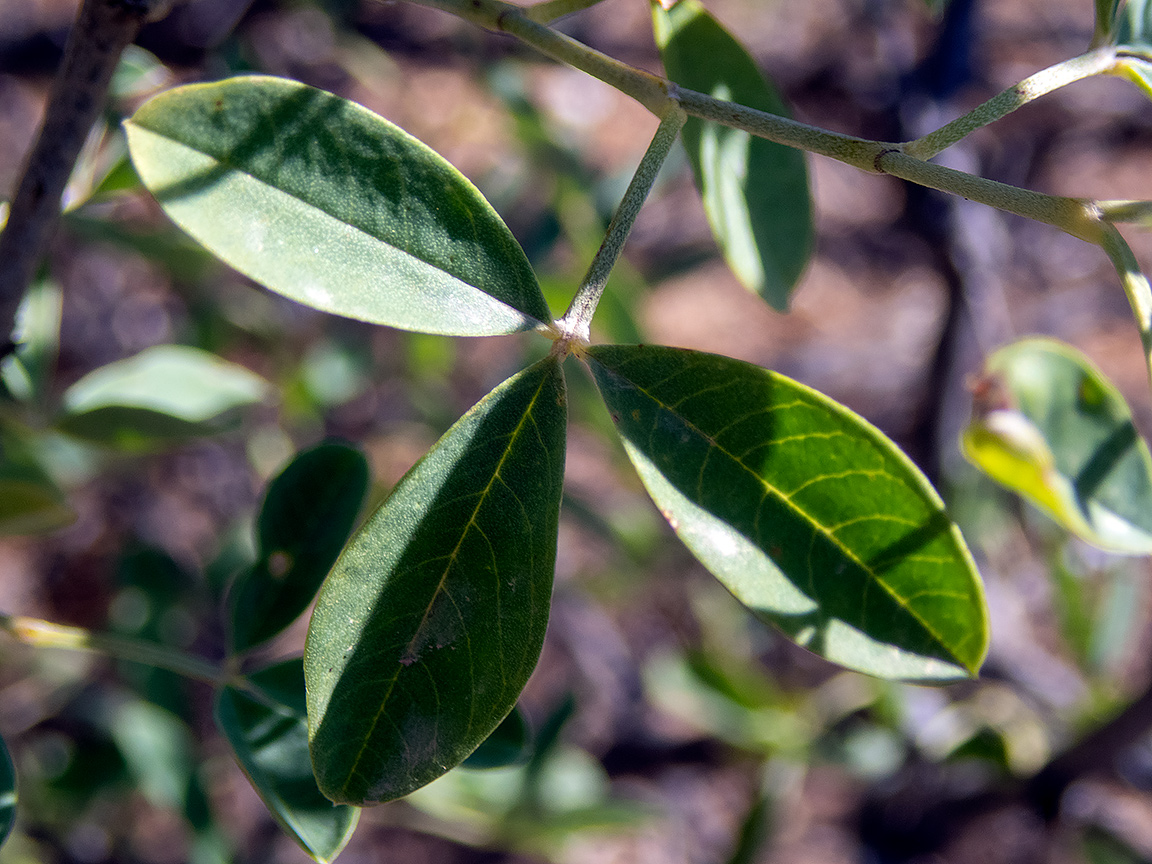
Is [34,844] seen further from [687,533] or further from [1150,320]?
[1150,320]

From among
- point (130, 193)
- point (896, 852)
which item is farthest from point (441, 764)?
point (896, 852)

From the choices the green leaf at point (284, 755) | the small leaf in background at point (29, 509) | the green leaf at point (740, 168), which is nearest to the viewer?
the green leaf at point (284, 755)

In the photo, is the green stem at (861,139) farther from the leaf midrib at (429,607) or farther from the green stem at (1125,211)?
the leaf midrib at (429,607)

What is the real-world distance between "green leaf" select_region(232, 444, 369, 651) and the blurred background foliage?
0.75 feet

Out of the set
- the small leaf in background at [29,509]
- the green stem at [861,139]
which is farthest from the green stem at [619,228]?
the small leaf in background at [29,509]

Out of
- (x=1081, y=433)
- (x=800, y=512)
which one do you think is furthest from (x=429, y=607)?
(x=1081, y=433)

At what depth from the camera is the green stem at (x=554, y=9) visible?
1.78 ft

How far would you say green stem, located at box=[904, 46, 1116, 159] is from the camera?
1.47 feet

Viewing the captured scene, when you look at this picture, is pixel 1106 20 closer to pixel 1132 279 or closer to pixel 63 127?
pixel 1132 279

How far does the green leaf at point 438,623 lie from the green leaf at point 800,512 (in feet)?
0.26

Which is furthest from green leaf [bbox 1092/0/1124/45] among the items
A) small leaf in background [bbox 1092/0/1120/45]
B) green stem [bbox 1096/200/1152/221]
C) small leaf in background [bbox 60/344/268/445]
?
small leaf in background [bbox 60/344/268/445]

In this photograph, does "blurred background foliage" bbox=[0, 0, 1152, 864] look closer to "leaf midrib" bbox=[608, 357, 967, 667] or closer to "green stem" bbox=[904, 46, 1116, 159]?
"leaf midrib" bbox=[608, 357, 967, 667]

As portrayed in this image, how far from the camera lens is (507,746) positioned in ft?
2.42

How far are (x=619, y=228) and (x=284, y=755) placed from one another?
462 mm
